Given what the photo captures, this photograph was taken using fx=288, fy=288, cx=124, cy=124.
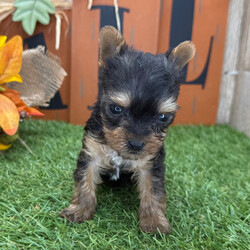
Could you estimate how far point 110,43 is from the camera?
7.02 feet

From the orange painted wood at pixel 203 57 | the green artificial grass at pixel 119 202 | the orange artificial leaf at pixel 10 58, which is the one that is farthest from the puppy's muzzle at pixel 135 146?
the orange painted wood at pixel 203 57

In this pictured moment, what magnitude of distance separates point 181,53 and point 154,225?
133cm

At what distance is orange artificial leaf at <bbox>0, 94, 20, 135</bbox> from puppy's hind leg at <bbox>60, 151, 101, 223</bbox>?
98 centimetres

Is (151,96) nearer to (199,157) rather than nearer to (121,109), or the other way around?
(121,109)

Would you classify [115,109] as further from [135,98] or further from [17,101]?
[17,101]

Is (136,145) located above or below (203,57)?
below

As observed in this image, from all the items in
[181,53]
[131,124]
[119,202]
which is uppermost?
[181,53]

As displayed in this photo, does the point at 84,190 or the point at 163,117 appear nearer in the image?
the point at 163,117

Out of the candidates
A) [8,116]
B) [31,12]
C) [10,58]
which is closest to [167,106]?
[8,116]

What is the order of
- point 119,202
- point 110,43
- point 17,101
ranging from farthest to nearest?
point 17,101 → point 119,202 → point 110,43

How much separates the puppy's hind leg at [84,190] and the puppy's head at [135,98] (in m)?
0.38

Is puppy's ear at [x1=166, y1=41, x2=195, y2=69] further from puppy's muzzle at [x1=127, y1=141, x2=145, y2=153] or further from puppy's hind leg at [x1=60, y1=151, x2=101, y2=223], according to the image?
puppy's hind leg at [x1=60, y1=151, x2=101, y2=223]

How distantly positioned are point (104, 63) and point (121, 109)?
1.46ft

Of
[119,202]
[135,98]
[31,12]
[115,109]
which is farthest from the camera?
[31,12]
